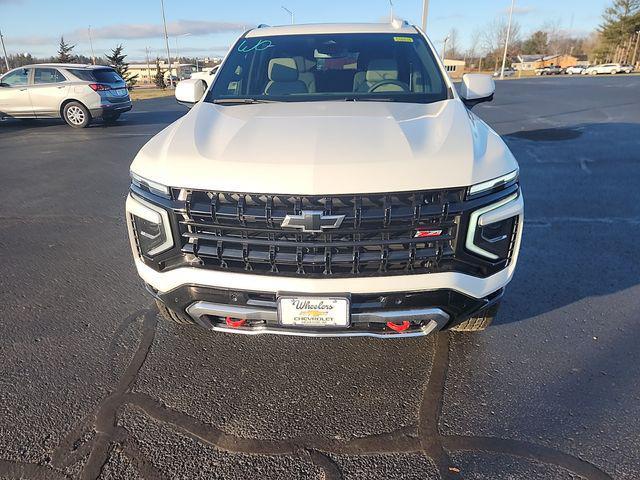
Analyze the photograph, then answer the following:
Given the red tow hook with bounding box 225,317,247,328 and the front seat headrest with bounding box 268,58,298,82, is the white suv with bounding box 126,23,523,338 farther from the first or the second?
the front seat headrest with bounding box 268,58,298,82

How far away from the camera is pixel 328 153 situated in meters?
2.32

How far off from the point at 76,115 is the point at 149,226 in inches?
513

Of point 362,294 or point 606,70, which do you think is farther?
point 606,70

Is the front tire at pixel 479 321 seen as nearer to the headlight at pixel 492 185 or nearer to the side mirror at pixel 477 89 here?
the headlight at pixel 492 185

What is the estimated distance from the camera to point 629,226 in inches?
199

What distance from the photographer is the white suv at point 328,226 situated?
224 centimetres

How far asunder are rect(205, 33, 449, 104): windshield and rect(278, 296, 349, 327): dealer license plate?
1721mm

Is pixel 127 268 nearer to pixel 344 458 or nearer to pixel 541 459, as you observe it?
pixel 344 458

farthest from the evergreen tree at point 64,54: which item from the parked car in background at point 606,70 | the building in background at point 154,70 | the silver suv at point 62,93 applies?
the parked car in background at point 606,70

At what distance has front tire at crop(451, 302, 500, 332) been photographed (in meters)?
2.77

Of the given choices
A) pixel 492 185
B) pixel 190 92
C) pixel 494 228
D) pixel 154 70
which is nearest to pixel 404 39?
pixel 190 92

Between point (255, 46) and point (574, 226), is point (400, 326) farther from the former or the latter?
point (574, 226)

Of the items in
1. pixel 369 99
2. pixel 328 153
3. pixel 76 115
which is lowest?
pixel 76 115

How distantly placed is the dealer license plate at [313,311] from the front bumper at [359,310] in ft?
0.13
